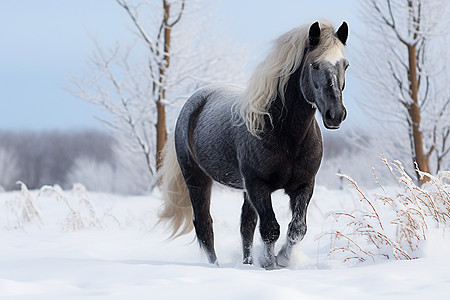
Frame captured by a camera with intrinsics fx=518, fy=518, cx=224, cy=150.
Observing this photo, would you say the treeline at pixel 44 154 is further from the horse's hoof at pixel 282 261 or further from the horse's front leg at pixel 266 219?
the horse's front leg at pixel 266 219

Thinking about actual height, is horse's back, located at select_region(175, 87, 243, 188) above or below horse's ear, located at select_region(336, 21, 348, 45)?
below

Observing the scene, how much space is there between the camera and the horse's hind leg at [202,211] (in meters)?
4.07

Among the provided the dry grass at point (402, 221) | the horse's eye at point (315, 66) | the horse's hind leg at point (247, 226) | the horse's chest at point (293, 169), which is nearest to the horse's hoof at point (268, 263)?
the dry grass at point (402, 221)

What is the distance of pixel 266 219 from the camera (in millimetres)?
3213

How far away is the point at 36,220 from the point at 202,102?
151 inches

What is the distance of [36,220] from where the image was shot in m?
6.96

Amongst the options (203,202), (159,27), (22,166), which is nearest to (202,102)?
(203,202)

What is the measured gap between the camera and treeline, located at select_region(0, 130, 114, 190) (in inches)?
1517

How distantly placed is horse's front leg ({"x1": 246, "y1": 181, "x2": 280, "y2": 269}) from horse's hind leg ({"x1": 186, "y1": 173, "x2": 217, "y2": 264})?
856mm

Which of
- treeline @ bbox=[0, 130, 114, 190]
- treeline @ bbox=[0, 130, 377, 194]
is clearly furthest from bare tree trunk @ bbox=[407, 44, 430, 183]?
treeline @ bbox=[0, 130, 114, 190]

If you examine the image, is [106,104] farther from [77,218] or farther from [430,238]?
[430,238]

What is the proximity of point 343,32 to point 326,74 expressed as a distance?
0.47m

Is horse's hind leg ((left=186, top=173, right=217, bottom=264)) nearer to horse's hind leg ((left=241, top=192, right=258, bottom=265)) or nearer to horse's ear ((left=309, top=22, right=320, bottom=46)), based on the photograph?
horse's hind leg ((left=241, top=192, right=258, bottom=265))

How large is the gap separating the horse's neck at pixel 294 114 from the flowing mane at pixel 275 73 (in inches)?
1.7
